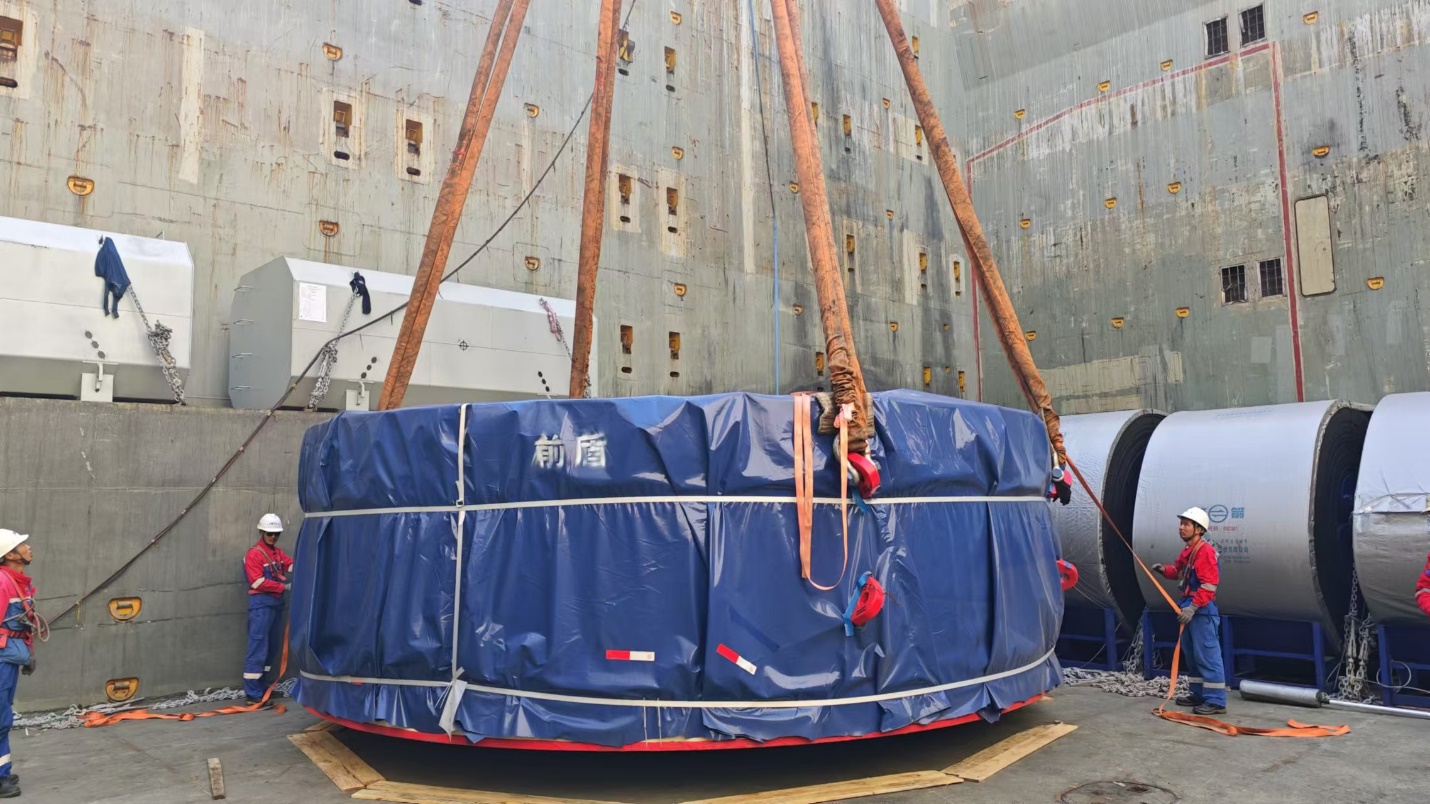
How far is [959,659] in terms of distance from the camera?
23.5 ft

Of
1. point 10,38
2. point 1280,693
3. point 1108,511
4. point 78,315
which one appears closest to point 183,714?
point 78,315

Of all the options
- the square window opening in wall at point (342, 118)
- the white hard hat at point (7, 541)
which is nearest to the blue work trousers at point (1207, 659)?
the white hard hat at point (7, 541)

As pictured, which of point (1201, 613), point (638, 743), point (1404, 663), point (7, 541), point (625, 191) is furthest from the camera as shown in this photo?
point (625, 191)

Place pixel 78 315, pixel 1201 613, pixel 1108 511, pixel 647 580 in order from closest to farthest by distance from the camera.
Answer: pixel 647 580 → pixel 1201 613 → pixel 78 315 → pixel 1108 511

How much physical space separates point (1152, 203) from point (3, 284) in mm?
16215

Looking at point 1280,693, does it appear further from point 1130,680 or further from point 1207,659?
point 1130,680

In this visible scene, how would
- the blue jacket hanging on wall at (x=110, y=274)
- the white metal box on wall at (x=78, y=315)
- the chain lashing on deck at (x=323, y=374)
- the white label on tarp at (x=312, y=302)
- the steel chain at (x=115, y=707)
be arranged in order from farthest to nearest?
the chain lashing on deck at (x=323, y=374) → the white label on tarp at (x=312, y=302) → the blue jacket hanging on wall at (x=110, y=274) → the white metal box on wall at (x=78, y=315) → the steel chain at (x=115, y=707)

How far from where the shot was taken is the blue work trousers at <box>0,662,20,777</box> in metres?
6.37

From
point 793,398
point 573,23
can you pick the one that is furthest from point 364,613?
point 573,23

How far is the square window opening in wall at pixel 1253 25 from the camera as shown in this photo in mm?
16109

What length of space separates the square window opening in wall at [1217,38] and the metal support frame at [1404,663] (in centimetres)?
1073

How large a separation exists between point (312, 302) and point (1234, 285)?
1374 cm

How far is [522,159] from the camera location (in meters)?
13.8

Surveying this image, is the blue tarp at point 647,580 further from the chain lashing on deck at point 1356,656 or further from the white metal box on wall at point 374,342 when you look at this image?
the chain lashing on deck at point 1356,656
